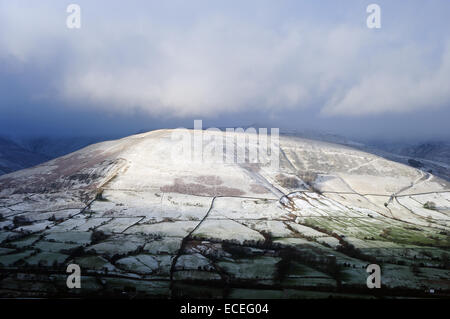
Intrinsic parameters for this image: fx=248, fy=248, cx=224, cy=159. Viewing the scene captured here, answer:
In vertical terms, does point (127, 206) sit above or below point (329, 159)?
below

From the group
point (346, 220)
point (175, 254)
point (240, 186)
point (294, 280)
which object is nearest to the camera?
point (294, 280)

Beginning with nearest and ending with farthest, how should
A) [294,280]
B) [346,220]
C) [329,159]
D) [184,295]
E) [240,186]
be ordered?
[184,295] → [294,280] → [346,220] → [240,186] → [329,159]

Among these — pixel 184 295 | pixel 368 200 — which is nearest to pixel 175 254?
pixel 184 295

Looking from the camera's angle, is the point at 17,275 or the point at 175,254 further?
the point at 175,254

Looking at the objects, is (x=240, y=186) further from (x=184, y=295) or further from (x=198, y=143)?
(x=184, y=295)

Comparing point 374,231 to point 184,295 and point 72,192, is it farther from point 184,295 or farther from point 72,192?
point 72,192

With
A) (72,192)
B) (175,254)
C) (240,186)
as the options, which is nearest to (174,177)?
(240,186)

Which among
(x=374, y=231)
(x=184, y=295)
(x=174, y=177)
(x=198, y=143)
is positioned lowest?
(x=374, y=231)
